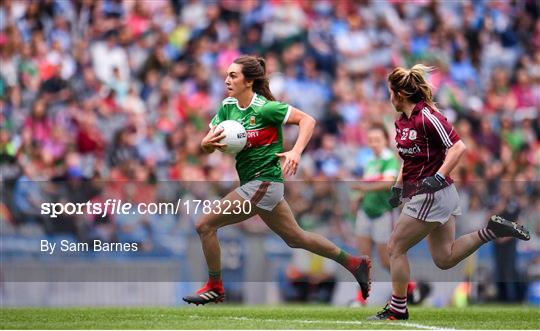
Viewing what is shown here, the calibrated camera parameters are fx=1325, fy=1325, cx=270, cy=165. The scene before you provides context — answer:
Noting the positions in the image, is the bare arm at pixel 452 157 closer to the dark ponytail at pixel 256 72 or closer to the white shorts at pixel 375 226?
the dark ponytail at pixel 256 72

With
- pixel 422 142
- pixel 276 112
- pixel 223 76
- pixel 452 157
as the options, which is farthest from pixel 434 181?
pixel 223 76

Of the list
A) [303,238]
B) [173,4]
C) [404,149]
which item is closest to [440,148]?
[404,149]

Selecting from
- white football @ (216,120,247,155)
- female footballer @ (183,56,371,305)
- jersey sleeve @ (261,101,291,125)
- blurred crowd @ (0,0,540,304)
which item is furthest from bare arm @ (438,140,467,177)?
blurred crowd @ (0,0,540,304)

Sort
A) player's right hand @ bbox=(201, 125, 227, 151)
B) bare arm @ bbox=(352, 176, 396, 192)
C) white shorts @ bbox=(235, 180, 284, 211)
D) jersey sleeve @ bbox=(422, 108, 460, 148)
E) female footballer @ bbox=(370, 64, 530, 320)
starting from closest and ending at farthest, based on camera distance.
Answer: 1. jersey sleeve @ bbox=(422, 108, 460, 148)
2. female footballer @ bbox=(370, 64, 530, 320)
3. player's right hand @ bbox=(201, 125, 227, 151)
4. white shorts @ bbox=(235, 180, 284, 211)
5. bare arm @ bbox=(352, 176, 396, 192)

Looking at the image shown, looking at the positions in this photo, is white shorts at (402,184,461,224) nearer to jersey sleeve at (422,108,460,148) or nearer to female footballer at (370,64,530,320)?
female footballer at (370,64,530,320)

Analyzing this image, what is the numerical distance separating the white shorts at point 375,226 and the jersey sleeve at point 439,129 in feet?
13.2

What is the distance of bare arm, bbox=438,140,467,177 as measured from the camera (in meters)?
10.1

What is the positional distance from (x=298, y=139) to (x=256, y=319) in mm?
1535

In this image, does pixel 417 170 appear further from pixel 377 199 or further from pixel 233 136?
pixel 377 199

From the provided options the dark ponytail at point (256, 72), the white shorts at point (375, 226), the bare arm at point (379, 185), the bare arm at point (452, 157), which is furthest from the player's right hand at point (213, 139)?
the white shorts at point (375, 226)

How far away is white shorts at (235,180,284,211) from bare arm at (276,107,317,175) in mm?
307

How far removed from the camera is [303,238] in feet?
36.9

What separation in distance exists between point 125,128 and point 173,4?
3.15 metres

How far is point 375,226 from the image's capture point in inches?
564
